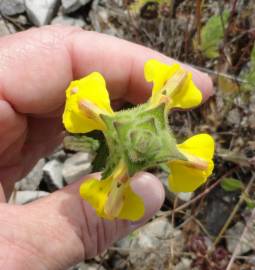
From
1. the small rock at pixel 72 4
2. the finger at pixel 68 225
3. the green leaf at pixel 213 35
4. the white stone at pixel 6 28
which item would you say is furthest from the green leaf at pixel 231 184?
the white stone at pixel 6 28

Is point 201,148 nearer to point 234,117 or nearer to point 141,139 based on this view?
point 141,139

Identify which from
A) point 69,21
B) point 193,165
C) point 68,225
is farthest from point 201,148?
point 69,21

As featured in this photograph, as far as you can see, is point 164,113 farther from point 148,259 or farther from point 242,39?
point 242,39

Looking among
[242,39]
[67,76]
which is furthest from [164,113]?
[242,39]

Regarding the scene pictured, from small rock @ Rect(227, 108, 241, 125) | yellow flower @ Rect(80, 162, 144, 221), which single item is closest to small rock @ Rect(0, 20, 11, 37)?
small rock @ Rect(227, 108, 241, 125)

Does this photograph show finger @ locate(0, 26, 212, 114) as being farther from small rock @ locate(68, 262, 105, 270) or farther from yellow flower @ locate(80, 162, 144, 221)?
small rock @ locate(68, 262, 105, 270)

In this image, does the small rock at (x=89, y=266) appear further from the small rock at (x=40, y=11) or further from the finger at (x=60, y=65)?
the small rock at (x=40, y=11)
